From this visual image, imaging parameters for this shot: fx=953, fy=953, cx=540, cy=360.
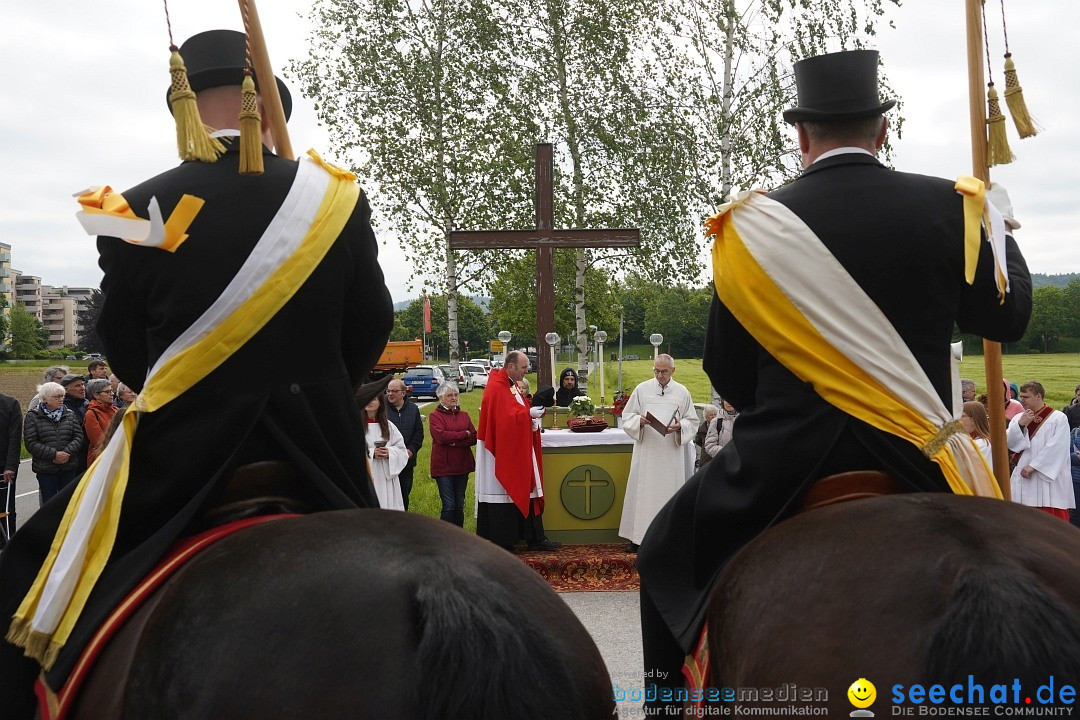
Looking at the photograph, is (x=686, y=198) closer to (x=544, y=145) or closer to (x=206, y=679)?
(x=544, y=145)

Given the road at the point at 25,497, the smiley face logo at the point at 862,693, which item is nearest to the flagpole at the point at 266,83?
the smiley face logo at the point at 862,693

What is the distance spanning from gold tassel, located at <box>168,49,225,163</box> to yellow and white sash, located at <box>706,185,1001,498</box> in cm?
136

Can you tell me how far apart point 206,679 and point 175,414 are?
0.79m

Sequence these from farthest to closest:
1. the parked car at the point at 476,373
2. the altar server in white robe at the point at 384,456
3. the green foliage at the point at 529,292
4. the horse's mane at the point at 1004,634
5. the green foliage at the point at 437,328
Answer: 1. the green foliage at the point at 437,328
2. the parked car at the point at 476,373
3. the green foliage at the point at 529,292
4. the altar server in white robe at the point at 384,456
5. the horse's mane at the point at 1004,634

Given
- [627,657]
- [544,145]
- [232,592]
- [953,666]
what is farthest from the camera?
[544,145]

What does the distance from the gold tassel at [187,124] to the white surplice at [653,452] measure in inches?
331

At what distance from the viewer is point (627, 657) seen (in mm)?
6777

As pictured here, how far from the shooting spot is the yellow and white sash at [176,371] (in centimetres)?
201

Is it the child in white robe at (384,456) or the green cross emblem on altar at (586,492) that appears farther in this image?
the green cross emblem on altar at (586,492)

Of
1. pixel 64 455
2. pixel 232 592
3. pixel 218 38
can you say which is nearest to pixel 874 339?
pixel 232 592

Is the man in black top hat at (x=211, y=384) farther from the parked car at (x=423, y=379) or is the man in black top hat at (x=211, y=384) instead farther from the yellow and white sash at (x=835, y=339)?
the parked car at (x=423, y=379)

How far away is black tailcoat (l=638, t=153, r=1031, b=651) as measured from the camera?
2311mm

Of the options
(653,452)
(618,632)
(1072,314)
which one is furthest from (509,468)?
(1072,314)

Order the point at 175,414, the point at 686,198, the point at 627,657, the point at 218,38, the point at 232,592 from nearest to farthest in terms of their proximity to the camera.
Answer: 1. the point at 232,592
2. the point at 175,414
3. the point at 218,38
4. the point at 627,657
5. the point at 686,198
